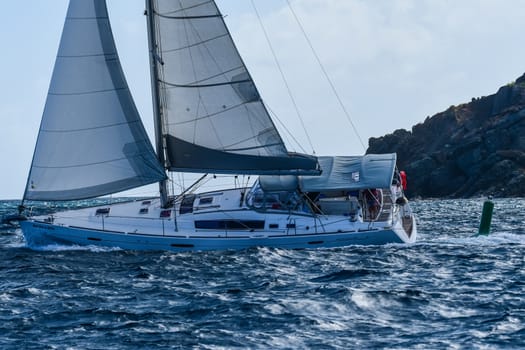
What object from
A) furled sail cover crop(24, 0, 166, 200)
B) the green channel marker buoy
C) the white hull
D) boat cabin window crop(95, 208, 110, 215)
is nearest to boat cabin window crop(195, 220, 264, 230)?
the white hull

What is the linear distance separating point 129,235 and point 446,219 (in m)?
25.6

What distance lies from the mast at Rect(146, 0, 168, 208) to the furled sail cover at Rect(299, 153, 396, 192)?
538 centimetres

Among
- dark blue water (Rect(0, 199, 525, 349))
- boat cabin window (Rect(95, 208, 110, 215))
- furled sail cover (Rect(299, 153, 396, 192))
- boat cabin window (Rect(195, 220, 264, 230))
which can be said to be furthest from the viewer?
boat cabin window (Rect(95, 208, 110, 215))

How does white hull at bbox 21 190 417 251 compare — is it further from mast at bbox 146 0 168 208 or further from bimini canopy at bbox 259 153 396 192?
bimini canopy at bbox 259 153 396 192

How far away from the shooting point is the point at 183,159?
100 ft

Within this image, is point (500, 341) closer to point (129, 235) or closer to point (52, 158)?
point (129, 235)

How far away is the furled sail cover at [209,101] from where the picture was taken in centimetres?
3017

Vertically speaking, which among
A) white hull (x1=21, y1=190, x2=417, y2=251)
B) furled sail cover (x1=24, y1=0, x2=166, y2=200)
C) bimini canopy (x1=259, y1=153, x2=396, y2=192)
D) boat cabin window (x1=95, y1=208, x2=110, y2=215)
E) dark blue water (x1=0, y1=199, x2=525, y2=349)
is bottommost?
dark blue water (x1=0, y1=199, x2=525, y2=349)

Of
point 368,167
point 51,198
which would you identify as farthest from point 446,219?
point 51,198

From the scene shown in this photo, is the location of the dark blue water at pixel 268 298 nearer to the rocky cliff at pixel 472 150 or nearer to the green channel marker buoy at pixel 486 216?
the green channel marker buoy at pixel 486 216

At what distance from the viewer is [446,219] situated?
48.6 m

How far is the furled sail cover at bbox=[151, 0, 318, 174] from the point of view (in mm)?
30172

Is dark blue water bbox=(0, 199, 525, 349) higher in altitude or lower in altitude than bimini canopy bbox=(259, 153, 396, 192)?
lower

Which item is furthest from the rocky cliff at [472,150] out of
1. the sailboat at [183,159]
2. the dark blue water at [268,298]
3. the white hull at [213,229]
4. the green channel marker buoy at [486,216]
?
the dark blue water at [268,298]
